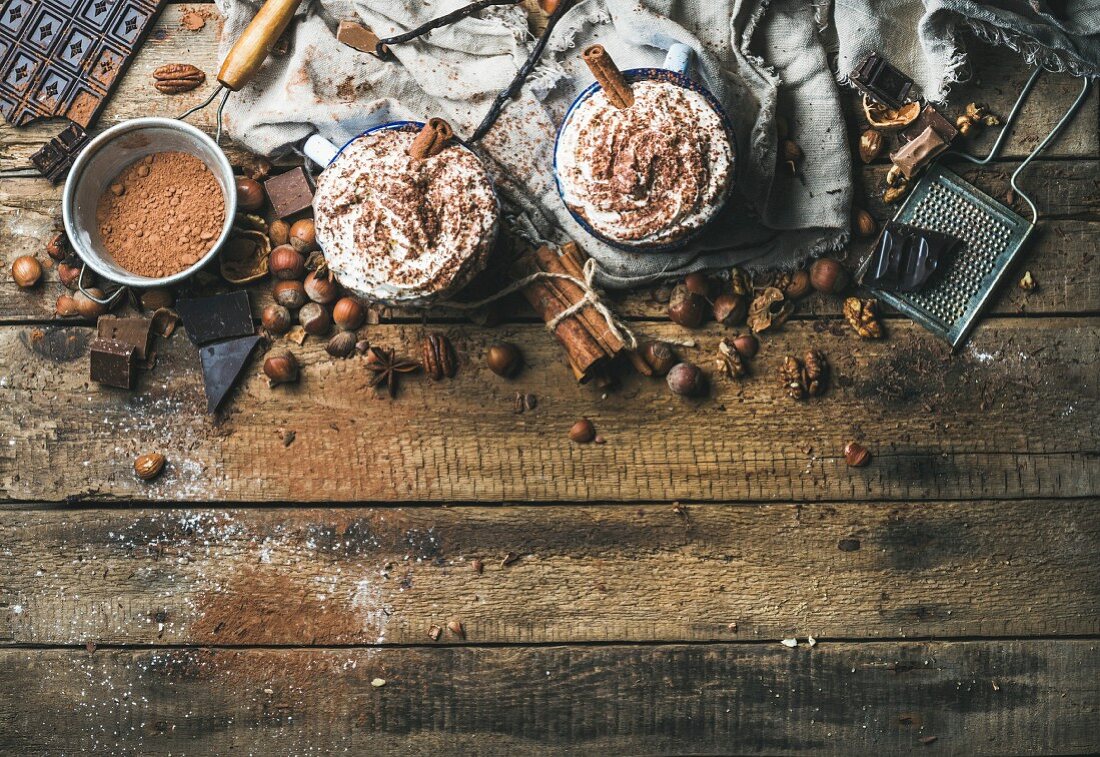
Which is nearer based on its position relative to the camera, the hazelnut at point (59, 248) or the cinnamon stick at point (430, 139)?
the cinnamon stick at point (430, 139)

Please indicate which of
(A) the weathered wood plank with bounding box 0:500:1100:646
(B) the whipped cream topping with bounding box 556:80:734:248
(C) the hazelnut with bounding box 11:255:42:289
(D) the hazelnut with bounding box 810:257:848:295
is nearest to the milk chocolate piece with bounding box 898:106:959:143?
(D) the hazelnut with bounding box 810:257:848:295

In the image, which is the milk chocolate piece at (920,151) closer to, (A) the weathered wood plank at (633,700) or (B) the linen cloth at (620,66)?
(B) the linen cloth at (620,66)

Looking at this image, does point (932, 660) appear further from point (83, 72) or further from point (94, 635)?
point (83, 72)

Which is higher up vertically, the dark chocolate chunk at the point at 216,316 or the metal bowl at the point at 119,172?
the metal bowl at the point at 119,172

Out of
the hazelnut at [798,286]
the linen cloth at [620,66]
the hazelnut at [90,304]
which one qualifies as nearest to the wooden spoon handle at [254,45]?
the linen cloth at [620,66]

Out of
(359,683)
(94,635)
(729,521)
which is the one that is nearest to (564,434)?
(729,521)

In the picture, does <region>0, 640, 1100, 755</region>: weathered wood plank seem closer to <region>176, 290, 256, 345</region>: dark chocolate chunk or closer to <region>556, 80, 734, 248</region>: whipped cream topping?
<region>176, 290, 256, 345</region>: dark chocolate chunk

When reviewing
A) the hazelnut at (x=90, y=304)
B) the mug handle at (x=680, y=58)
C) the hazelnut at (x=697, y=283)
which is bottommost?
the hazelnut at (x=90, y=304)
